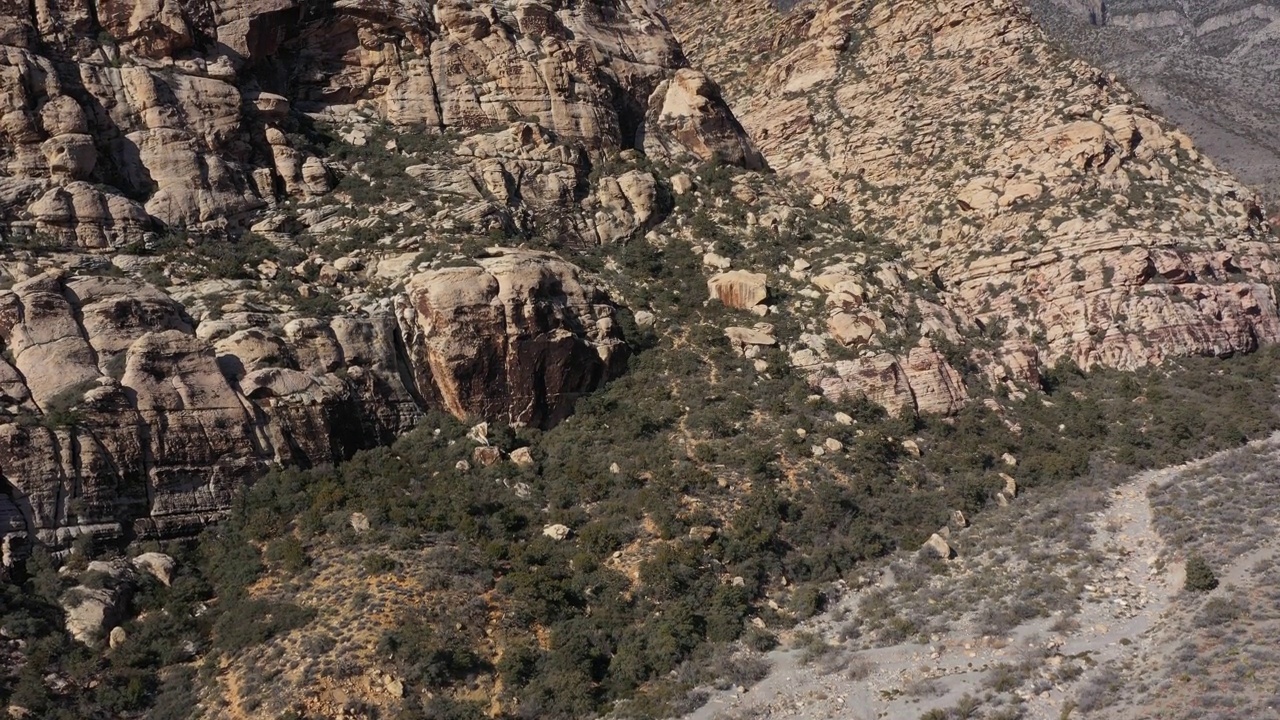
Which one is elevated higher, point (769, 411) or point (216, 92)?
point (216, 92)

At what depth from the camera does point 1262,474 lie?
25.1m

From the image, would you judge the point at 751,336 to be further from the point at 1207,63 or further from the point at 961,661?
the point at 1207,63

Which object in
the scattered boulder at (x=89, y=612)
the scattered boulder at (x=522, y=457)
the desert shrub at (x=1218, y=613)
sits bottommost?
the desert shrub at (x=1218, y=613)

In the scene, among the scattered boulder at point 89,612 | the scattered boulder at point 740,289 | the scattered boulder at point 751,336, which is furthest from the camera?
the scattered boulder at point 740,289

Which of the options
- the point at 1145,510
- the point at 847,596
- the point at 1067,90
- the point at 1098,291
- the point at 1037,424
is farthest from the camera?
the point at 1067,90

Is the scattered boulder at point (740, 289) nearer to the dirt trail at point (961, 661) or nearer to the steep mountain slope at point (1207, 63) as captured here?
the dirt trail at point (961, 661)

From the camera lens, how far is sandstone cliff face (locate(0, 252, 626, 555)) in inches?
790

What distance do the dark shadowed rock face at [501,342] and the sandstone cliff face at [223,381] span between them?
2.1 inches

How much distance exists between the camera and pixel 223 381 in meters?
22.7

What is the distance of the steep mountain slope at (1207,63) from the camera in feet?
261

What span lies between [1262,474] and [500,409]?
25.1m

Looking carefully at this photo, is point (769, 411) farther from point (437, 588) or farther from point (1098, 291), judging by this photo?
point (1098, 291)

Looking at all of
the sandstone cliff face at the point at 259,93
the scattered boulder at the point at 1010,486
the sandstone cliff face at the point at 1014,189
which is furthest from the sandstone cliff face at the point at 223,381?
the scattered boulder at the point at 1010,486

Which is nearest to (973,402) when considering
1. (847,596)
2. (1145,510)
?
(1145,510)
